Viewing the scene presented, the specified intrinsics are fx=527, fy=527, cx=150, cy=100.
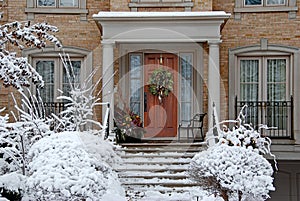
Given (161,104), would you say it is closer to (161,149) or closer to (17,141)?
(161,149)

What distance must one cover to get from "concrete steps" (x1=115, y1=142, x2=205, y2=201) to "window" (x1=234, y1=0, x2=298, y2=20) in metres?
4.33

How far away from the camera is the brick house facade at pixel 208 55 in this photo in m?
14.3

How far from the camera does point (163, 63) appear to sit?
48.2 ft

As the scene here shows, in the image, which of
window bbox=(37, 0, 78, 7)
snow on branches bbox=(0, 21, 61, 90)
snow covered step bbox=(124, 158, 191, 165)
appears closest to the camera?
snow on branches bbox=(0, 21, 61, 90)

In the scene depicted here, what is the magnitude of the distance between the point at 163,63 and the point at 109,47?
7.24 feet

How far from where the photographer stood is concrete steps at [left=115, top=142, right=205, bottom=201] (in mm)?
10805

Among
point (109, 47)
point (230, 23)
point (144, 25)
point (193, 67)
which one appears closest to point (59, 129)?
point (109, 47)

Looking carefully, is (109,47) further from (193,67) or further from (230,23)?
(230,23)

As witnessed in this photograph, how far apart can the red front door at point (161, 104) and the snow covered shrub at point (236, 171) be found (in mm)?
5301

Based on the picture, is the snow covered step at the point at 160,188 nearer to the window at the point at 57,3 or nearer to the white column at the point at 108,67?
the white column at the point at 108,67

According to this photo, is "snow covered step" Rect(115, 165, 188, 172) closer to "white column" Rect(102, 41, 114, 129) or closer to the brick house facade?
"white column" Rect(102, 41, 114, 129)

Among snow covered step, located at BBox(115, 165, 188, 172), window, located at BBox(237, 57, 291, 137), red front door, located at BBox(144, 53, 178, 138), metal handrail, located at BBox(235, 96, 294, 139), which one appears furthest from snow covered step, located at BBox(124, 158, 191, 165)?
window, located at BBox(237, 57, 291, 137)

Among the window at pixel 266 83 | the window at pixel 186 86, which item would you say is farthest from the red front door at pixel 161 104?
the window at pixel 266 83

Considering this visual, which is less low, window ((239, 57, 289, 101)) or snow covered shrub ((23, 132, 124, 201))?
window ((239, 57, 289, 101))
